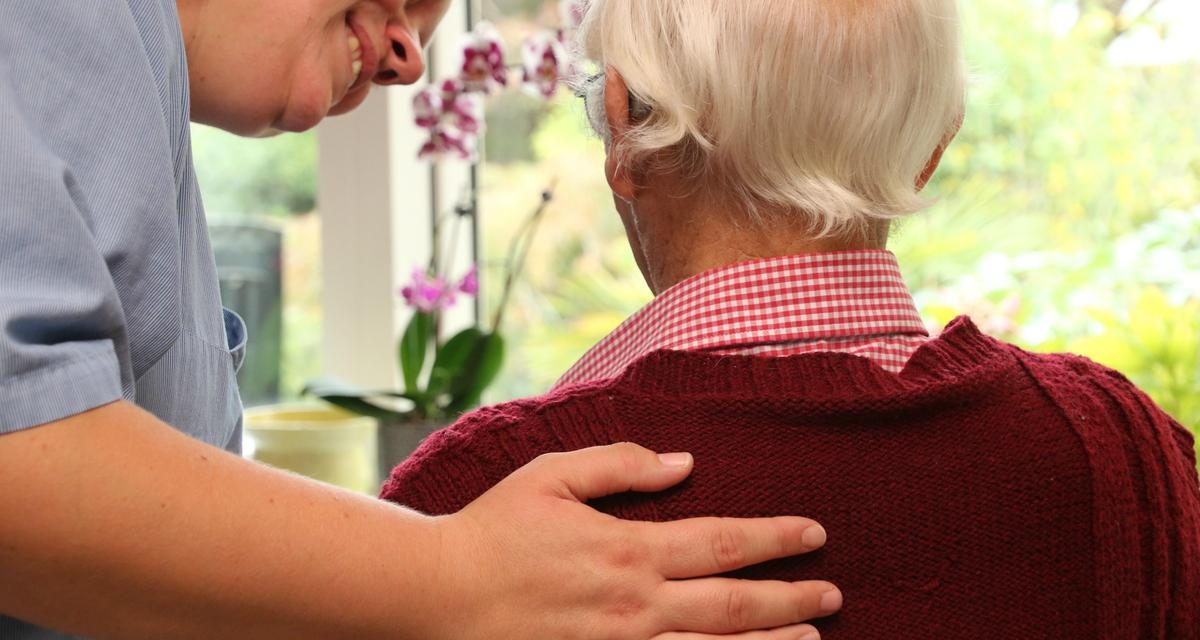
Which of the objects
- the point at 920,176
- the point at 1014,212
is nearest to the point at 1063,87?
the point at 1014,212

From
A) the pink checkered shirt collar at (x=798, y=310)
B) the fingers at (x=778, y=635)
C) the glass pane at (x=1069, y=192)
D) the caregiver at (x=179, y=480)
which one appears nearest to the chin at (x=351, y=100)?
the caregiver at (x=179, y=480)

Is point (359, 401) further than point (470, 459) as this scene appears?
Yes

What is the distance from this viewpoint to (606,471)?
0.83 meters

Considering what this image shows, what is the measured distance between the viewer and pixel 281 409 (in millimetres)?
Result: 1980

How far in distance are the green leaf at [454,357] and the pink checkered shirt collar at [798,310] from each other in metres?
0.90

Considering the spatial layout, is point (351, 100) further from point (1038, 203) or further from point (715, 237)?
point (1038, 203)

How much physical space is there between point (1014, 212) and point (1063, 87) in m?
0.21

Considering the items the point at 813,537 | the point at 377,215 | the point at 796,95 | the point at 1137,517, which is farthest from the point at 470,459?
the point at 377,215

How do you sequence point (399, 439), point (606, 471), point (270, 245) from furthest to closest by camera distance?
point (270, 245)
point (399, 439)
point (606, 471)

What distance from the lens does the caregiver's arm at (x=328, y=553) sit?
0.62 metres

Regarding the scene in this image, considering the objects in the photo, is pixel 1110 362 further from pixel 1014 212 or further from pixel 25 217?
pixel 25 217

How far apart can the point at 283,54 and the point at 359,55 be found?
118 mm

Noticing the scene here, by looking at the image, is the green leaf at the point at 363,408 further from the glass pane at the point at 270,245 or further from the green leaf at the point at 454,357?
the glass pane at the point at 270,245

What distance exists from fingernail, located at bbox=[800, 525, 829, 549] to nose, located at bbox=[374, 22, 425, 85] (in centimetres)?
52
